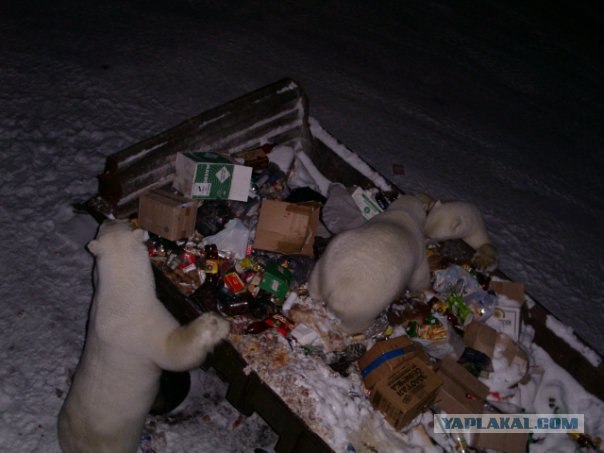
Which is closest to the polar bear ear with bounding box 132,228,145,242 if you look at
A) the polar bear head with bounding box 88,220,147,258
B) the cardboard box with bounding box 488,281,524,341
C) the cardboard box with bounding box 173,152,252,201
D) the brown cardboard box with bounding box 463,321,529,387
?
the polar bear head with bounding box 88,220,147,258

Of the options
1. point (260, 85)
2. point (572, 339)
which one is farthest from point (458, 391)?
point (260, 85)

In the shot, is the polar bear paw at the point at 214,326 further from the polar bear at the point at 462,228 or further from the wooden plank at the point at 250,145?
the polar bear at the point at 462,228

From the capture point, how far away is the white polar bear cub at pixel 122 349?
245 centimetres

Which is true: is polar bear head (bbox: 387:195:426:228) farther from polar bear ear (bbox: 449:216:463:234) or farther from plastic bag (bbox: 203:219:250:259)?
plastic bag (bbox: 203:219:250:259)

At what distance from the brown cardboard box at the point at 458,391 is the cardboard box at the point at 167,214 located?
6.74 ft

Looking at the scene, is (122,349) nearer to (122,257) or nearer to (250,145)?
(122,257)

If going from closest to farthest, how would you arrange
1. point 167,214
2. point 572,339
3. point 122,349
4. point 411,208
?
point 122,349, point 167,214, point 572,339, point 411,208

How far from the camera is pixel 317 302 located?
3365 millimetres

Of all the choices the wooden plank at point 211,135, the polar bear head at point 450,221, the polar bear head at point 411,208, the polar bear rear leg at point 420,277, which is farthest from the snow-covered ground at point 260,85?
the polar bear head at point 411,208

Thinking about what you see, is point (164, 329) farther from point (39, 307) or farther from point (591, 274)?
point (591, 274)

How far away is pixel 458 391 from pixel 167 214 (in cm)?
233

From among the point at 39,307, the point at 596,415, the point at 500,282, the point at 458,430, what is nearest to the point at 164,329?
the point at 39,307

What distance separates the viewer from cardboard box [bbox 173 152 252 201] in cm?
351

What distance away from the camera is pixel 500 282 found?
3.92 metres
